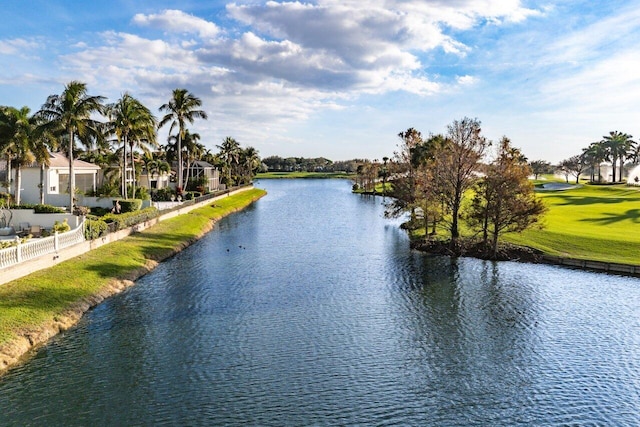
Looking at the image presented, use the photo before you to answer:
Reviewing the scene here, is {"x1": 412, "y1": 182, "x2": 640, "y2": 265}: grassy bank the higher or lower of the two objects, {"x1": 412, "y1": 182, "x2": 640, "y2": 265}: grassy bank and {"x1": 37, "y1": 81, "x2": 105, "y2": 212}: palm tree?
the lower

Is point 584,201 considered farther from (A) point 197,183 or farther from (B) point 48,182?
(B) point 48,182

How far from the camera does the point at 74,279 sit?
1267 inches

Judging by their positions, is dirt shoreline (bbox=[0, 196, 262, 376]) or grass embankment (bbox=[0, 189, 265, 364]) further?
grass embankment (bbox=[0, 189, 265, 364])

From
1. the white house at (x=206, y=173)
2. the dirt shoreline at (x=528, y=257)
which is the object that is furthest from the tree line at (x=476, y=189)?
the white house at (x=206, y=173)

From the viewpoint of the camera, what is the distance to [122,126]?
195ft

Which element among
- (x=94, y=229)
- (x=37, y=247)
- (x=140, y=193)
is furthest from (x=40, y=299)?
(x=140, y=193)

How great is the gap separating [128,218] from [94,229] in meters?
8.49

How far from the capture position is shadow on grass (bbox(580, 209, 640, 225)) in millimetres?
59450

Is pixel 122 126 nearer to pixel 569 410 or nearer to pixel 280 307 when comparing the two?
pixel 280 307

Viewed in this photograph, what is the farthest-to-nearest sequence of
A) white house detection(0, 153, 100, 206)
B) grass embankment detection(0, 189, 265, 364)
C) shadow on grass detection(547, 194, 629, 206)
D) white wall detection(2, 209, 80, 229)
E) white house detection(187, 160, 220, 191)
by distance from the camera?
white house detection(187, 160, 220, 191) → shadow on grass detection(547, 194, 629, 206) → white house detection(0, 153, 100, 206) → white wall detection(2, 209, 80, 229) → grass embankment detection(0, 189, 265, 364)

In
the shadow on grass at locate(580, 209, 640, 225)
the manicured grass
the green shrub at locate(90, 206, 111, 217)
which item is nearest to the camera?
the manicured grass

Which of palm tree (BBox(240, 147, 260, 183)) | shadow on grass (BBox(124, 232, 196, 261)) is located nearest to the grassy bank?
shadow on grass (BBox(124, 232, 196, 261))

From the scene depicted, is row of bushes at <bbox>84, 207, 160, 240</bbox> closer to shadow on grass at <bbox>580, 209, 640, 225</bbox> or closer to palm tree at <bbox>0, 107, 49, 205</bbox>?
palm tree at <bbox>0, 107, 49, 205</bbox>

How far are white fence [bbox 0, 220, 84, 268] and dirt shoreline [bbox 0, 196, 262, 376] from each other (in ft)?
15.2
